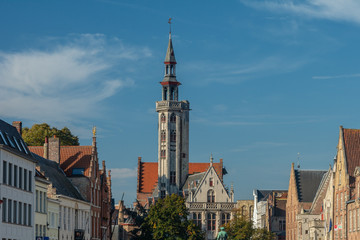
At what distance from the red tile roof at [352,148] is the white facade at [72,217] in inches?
1227

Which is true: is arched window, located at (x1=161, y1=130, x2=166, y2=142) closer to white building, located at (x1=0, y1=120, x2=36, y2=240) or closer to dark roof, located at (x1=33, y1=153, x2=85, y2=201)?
dark roof, located at (x1=33, y1=153, x2=85, y2=201)

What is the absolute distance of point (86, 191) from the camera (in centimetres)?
9531

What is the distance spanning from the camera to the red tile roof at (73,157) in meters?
96.7

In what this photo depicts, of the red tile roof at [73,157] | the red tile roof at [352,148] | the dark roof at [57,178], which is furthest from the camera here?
the red tile roof at [352,148]

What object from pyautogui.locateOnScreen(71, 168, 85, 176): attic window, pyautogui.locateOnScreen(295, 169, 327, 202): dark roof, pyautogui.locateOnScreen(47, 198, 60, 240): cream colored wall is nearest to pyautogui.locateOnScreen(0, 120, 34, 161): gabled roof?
pyautogui.locateOnScreen(47, 198, 60, 240): cream colored wall

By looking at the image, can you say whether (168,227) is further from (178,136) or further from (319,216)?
(178,136)

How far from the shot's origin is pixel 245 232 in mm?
127188

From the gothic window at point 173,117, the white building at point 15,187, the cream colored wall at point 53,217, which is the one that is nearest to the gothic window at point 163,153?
the gothic window at point 173,117

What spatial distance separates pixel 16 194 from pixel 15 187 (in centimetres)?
77

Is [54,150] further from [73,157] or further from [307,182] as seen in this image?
[307,182]

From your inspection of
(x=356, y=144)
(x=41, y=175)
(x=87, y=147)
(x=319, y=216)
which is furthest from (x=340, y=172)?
(x=41, y=175)

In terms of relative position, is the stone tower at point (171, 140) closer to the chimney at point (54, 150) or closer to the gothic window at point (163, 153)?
the gothic window at point (163, 153)

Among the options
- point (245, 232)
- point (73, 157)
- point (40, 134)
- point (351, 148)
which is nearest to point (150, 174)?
point (245, 232)

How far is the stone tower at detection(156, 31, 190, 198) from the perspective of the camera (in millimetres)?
173625
